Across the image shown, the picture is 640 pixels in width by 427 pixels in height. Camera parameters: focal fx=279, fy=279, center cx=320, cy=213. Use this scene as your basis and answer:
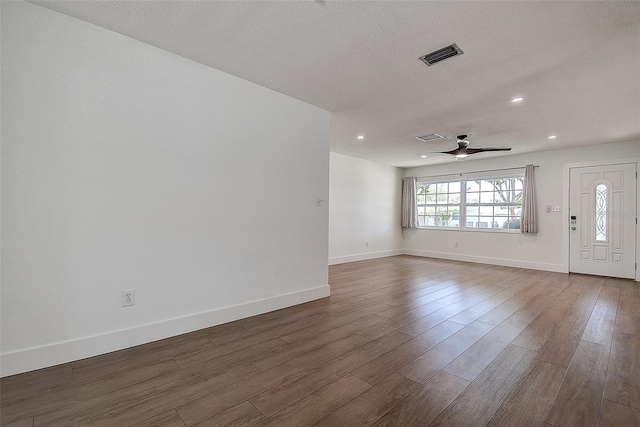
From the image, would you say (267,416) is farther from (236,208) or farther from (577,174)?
(577,174)

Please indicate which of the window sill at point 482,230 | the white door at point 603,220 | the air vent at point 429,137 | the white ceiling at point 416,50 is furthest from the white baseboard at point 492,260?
the air vent at point 429,137

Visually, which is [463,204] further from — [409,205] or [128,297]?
[128,297]

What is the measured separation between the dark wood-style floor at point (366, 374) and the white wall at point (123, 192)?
0.29 metres

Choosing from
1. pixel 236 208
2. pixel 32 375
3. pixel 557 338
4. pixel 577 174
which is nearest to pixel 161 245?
pixel 236 208

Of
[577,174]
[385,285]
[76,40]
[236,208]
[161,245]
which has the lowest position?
[385,285]

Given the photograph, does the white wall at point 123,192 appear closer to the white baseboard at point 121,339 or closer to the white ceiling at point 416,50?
the white baseboard at point 121,339

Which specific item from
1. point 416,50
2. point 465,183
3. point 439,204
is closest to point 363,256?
point 439,204

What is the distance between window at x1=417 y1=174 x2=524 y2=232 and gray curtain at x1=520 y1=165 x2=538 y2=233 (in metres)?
0.25

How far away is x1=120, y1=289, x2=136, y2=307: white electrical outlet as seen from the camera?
232cm

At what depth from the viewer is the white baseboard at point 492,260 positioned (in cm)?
583

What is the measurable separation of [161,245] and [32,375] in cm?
116

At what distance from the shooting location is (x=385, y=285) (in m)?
4.54

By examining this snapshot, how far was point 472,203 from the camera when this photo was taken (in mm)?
7168

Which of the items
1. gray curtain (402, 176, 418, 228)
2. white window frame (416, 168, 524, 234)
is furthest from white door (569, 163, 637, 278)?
gray curtain (402, 176, 418, 228)
